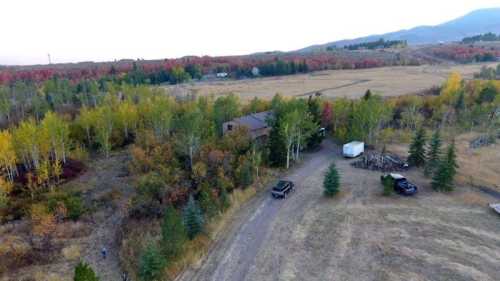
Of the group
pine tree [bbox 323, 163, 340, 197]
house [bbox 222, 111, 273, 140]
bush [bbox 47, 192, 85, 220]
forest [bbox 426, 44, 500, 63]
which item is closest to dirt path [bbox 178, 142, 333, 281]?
pine tree [bbox 323, 163, 340, 197]

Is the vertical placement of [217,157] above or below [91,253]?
above

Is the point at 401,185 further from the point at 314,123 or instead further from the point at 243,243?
the point at 243,243

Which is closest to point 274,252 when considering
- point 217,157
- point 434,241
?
point 434,241

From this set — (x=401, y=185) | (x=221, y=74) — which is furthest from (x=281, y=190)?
(x=221, y=74)

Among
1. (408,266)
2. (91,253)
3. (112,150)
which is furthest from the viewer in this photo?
(112,150)

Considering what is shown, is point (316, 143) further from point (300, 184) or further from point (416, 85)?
point (416, 85)

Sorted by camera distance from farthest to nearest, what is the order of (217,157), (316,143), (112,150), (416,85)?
(416,85), (112,150), (316,143), (217,157)

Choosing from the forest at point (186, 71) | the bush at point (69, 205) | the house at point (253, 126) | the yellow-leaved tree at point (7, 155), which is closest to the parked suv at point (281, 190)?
the house at point (253, 126)

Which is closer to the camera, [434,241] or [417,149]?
[434,241]
